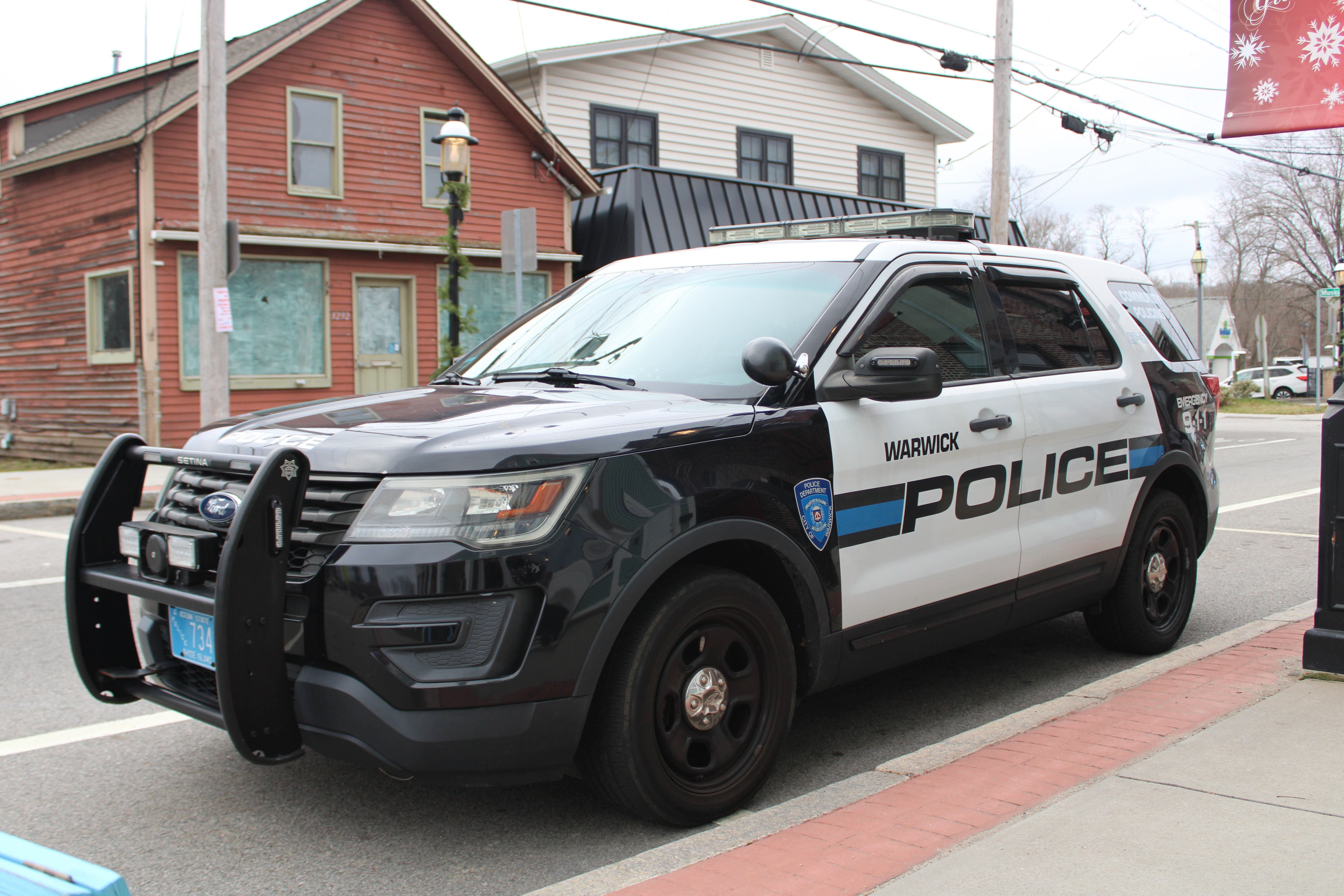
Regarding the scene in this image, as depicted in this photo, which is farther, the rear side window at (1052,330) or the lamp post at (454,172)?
the lamp post at (454,172)

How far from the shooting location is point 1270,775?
142 inches

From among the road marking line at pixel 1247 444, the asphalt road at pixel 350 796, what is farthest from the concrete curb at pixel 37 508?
the road marking line at pixel 1247 444

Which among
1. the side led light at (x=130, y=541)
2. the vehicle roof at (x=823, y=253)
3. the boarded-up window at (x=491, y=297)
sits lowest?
the side led light at (x=130, y=541)

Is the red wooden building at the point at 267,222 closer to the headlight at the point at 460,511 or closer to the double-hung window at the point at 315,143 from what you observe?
the double-hung window at the point at 315,143

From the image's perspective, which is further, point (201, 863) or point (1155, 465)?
point (1155, 465)

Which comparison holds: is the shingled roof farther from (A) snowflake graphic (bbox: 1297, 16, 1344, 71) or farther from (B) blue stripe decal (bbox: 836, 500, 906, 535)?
(B) blue stripe decal (bbox: 836, 500, 906, 535)

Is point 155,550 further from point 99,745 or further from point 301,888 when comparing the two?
point 99,745

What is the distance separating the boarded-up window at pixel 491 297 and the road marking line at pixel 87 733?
13986 millimetres

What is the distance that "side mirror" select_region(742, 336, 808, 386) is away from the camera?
3738 millimetres

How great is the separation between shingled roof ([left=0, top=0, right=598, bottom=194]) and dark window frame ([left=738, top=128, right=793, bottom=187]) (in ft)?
20.8

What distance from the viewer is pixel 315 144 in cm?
1733

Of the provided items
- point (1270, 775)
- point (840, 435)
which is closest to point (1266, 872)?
point (1270, 775)

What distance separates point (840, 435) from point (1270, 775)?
170 centimetres

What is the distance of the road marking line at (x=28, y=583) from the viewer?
306 inches
